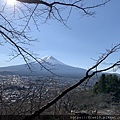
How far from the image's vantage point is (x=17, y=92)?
3312 millimetres

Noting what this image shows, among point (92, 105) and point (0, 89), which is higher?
point (0, 89)

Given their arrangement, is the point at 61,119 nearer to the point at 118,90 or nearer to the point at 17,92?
the point at 17,92

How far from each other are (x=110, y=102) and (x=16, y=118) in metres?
15.9

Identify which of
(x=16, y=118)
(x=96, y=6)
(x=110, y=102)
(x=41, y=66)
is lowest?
(x=110, y=102)

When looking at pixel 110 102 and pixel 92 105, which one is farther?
pixel 110 102

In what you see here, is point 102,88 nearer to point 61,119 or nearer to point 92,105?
point 92,105

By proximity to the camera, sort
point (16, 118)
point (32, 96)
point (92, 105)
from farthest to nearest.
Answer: point (92, 105), point (32, 96), point (16, 118)

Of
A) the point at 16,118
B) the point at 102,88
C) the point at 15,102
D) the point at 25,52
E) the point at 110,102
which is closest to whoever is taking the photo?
A: the point at 16,118

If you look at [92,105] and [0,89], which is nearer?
[0,89]

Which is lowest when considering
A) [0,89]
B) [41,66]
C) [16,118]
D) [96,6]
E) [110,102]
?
[110,102]

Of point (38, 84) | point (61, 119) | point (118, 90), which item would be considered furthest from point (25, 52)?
point (118, 90)

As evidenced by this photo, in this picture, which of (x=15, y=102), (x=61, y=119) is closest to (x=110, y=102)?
(x=61, y=119)

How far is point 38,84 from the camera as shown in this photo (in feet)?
12.9

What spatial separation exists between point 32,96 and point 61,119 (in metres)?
0.80
